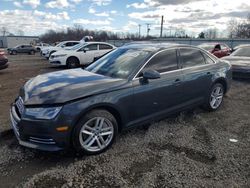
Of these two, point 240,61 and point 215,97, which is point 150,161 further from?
point 240,61

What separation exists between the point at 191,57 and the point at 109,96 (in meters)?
2.31

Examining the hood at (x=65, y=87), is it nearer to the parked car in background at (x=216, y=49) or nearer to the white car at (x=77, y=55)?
the white car at (x=77, y=55)

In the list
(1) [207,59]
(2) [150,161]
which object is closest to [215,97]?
(1) [207,59]

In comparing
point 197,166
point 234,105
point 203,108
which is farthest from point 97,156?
point 234,105

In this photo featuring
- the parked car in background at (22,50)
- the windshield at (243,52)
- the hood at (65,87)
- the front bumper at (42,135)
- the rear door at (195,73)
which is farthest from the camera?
the parked car in background at (22,50)

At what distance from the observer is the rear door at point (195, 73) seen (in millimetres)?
4812

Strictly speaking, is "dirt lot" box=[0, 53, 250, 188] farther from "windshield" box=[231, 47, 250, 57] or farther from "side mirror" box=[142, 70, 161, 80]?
"windshield" box=[231, 47, 250, 57]

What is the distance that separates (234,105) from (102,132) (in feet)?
13.3

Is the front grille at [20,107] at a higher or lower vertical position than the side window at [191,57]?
lower

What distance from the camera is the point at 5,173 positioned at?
3.18 metres

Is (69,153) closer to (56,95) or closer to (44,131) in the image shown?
(44,131)

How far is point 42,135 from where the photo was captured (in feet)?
10.6

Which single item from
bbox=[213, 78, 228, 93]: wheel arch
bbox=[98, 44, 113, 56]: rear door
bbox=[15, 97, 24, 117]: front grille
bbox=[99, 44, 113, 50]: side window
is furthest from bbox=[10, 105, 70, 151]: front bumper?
bbox=[99, 44, 113, 50]: side window

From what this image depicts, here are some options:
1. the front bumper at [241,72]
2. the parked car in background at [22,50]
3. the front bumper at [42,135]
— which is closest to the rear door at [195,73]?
the front bumper at [42,135]
